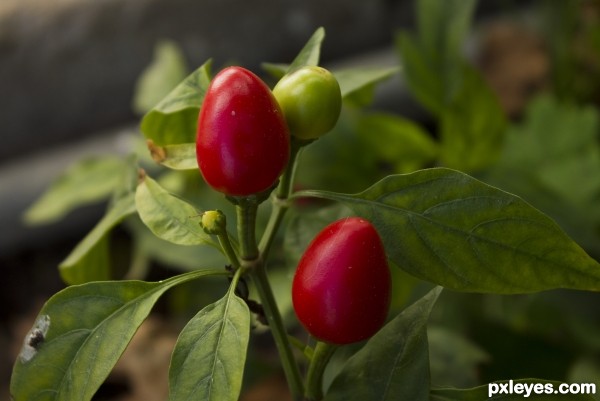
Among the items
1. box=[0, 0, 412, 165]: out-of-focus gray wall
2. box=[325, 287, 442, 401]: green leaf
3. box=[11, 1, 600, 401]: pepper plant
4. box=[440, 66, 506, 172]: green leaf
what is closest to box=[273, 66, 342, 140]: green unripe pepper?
box=[11, 1, 600, 401]: pepper plant

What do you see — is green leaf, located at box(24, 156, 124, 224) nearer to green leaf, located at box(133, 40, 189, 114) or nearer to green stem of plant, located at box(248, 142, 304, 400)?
green leaf, located at box(133, 40, 189, 114)

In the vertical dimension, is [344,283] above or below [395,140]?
above

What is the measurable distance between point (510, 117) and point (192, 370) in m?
1.20

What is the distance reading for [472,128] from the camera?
951mm

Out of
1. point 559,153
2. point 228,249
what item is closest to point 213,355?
point 228,249

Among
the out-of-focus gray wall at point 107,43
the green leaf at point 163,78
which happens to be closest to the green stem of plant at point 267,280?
the green leaf at point 163,78

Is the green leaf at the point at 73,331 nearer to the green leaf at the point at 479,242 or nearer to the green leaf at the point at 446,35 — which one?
the green leaf at the point at 479,242

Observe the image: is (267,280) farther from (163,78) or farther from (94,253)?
Result: (163,78)

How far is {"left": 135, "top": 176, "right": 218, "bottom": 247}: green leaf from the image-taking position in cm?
45

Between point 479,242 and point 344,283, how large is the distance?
0.24 feet

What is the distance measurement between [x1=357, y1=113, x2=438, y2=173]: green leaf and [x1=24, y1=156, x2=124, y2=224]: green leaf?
0.28m

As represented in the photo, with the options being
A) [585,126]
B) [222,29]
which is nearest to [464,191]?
[585,126]

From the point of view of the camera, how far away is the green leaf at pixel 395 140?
3.07 ft

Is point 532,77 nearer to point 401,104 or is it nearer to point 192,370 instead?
point 401,104
